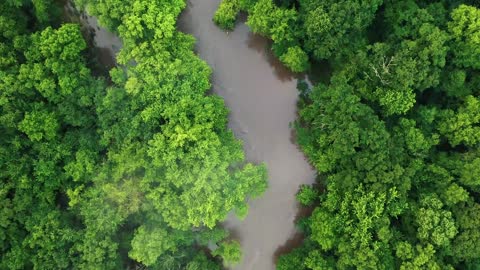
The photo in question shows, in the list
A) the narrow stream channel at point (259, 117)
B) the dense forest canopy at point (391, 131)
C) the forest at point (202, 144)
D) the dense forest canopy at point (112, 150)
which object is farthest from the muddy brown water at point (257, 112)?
the dense forest canopy at point (112, 150)

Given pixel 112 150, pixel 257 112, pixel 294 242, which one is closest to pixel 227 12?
pixel 257 112

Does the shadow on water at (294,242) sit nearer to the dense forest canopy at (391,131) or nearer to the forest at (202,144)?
the dense forest canopy at (391,131)

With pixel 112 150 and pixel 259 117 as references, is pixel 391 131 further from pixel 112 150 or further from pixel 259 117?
pixel 112 150

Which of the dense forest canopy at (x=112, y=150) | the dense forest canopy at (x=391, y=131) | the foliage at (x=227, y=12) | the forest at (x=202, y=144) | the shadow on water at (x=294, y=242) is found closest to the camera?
the dense forest canopy at (x=391, y=131)

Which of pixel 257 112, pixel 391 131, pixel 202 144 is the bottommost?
pixel 202 144

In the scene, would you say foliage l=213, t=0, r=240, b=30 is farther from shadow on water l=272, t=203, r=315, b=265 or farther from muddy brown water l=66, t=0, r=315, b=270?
shadow on water l=272, t=203, r=315, b=265
